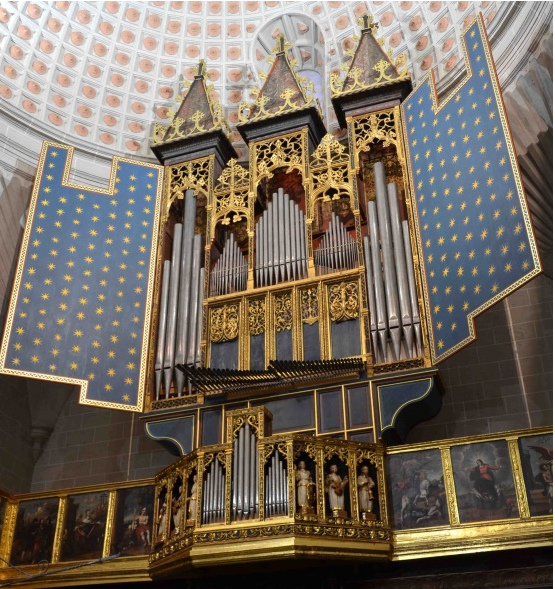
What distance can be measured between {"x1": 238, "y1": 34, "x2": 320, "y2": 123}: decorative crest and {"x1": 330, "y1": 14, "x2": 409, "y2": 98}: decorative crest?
0.73 metres

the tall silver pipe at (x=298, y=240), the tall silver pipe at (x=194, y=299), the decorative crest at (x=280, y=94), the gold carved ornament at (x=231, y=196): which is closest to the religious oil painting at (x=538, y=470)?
the tall silver pipe at (x=298, y=240)

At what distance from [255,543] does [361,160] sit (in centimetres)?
754

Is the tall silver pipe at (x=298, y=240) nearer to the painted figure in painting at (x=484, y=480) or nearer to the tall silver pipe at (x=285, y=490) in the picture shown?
the tall silver pipe at (x=285, y=490)

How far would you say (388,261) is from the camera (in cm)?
1333

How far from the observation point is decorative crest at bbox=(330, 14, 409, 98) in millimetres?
15414

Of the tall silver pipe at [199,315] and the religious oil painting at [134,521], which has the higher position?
the tall silver pipe at [199,315]

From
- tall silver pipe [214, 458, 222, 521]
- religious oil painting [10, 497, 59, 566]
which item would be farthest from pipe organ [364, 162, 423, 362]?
religious oil painting [10, 497, 59, 566]

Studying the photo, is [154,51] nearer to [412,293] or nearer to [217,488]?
[412,293]

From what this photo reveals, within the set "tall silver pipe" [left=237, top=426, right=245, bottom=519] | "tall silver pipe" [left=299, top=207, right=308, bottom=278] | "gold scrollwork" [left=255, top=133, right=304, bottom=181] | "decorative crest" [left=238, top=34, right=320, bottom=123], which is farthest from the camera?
"decorative crest" [left=238, top=34, right=320, bottom=123]

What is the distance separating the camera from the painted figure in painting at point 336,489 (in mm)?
10961

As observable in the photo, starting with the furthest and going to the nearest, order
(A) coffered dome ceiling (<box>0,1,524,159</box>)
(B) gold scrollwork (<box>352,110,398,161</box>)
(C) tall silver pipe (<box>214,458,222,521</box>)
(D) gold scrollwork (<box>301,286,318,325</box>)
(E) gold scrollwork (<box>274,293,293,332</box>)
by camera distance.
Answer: (A) coffered dome ceiling (<box>0,1,524,159</box>) < (B) gold scrollwork (<box>352,110,398,161</box>) < (E) gold scrollwork (<box>274,293,293,332</box>) < (D) gold scrollwork (<box>301,286,318,325</box>) < (C) tall silver pipe (<box>214,458,222,521</box>)

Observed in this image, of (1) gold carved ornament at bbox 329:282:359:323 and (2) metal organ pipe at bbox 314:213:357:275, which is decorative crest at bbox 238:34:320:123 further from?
(1) gold carved ornament at bbox 329:282:359:323

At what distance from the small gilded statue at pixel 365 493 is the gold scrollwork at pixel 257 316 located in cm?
330

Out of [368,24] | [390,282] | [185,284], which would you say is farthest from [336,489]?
[368,24]
